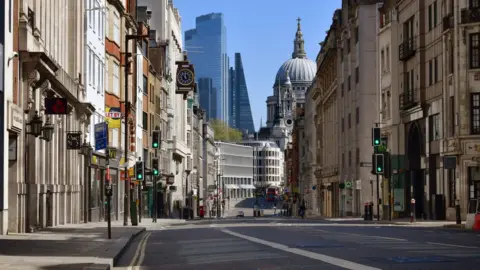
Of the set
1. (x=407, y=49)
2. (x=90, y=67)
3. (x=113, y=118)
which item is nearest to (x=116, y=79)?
(x=90, y=67)

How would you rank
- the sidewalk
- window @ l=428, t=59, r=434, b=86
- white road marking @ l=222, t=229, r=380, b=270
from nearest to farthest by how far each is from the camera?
white road marking @ l=222, t=229, r=380, b=270
the sidewalk
window @ l=428, t=59, r=434, b=86

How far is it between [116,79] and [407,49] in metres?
18.2

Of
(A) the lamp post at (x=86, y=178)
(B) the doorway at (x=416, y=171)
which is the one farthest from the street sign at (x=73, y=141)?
(B) the doorway at (x=416, y=171)

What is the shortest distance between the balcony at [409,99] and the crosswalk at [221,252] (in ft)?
131

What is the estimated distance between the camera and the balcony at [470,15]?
191 ft

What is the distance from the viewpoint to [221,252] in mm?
24594

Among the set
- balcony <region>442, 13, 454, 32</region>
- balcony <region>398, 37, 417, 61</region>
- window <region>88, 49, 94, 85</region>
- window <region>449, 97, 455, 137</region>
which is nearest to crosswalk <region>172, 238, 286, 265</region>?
window <region>88, 49, 94, 85</region>

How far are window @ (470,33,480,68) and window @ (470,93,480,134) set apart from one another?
1614 mm

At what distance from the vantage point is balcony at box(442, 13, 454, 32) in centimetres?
6013

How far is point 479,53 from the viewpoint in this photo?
59.2 metres

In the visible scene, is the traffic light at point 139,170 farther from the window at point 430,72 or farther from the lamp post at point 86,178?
the window at point 430,72

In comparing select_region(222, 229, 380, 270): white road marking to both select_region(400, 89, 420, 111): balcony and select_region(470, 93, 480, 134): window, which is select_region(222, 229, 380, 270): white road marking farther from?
select_region(400, 89, 420, 111): balcony

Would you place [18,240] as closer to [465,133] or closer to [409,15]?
[465,133]

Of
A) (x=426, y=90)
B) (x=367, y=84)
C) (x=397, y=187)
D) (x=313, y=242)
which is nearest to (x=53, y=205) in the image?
(x=313, y=242)
